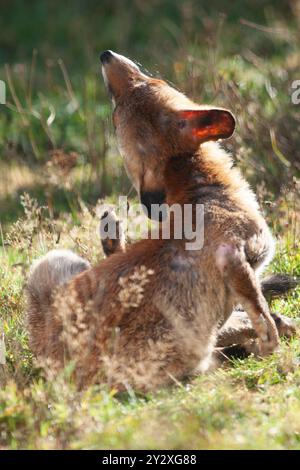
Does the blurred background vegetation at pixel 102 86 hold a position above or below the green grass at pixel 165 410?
above

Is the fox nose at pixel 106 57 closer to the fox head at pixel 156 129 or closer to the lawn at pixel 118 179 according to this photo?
the fox head at pixel 156 129

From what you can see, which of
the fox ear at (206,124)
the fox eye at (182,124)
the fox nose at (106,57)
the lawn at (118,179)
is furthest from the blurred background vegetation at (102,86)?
the fox nose at (106,57)

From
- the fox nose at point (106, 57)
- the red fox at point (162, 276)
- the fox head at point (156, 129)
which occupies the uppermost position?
the fox nose at point (106, 57)

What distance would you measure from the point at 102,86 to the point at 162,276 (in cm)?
773

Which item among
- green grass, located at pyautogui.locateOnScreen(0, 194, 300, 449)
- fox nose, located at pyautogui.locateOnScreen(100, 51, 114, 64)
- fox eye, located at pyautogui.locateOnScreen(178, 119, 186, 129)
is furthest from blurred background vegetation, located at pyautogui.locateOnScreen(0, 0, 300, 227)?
green grass, located at pyautogui.locateOnScreen(0, 194, 300, 449)

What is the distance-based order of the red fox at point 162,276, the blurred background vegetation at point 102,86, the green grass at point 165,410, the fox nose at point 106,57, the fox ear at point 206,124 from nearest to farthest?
the green grass at point 165,410
the red fox at point 162,276
the fox ear at point 206,124
the fox nose at point 106,57
the blurred background vegetation at point 102,86

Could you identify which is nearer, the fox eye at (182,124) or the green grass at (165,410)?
the green grass at (165,410)

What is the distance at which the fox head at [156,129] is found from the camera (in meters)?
6.35

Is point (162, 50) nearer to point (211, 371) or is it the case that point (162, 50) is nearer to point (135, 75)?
point (135, 75)

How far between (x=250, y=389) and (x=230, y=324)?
0.87m

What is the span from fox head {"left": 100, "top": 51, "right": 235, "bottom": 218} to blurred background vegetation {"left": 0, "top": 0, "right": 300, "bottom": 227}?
1.37m

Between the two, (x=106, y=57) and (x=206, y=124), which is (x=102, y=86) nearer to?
(x=106, y=57)

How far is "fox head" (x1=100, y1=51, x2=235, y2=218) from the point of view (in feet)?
20.8

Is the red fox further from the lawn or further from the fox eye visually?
the lawn
